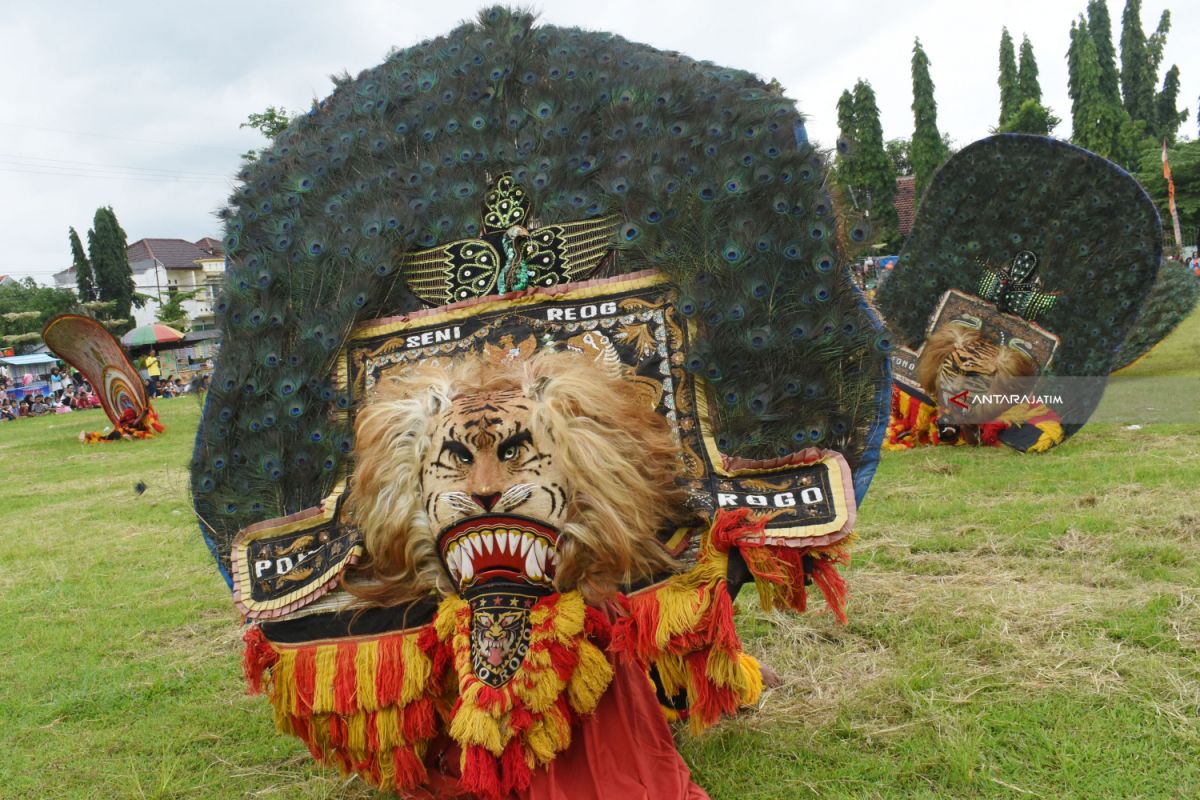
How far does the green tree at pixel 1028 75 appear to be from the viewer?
39122 millimetres

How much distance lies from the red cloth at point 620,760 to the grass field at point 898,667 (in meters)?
0.30

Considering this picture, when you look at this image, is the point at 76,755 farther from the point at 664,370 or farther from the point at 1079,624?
the point at 1079,624

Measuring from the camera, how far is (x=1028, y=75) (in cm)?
3922

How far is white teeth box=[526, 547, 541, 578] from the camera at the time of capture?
2742 mm

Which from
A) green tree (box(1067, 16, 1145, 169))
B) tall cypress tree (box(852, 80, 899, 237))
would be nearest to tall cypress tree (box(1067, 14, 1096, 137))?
green tree (box(1067, 16, 1145, 169))

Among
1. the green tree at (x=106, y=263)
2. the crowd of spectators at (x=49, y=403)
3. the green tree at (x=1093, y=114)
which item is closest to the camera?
the crowd of spectators at (x=49, y=403)

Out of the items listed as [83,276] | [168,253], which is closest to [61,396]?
[83,276]

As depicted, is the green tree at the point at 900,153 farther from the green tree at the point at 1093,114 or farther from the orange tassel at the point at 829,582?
the orange tassel at the point at 829,582

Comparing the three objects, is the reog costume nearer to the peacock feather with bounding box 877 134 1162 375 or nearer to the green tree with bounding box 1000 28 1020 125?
the peacock feather with bounding box 877 134 1162 375

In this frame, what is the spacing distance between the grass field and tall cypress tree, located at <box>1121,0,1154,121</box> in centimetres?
4343

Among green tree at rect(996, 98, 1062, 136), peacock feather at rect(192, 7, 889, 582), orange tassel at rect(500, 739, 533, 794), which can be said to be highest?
green tree at rect(996, 98, 1062, 136)

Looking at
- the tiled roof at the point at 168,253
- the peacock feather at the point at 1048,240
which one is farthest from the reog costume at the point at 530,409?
the tiled roof at the point at 168,253

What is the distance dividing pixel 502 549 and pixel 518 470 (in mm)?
253

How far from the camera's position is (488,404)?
2.83m
